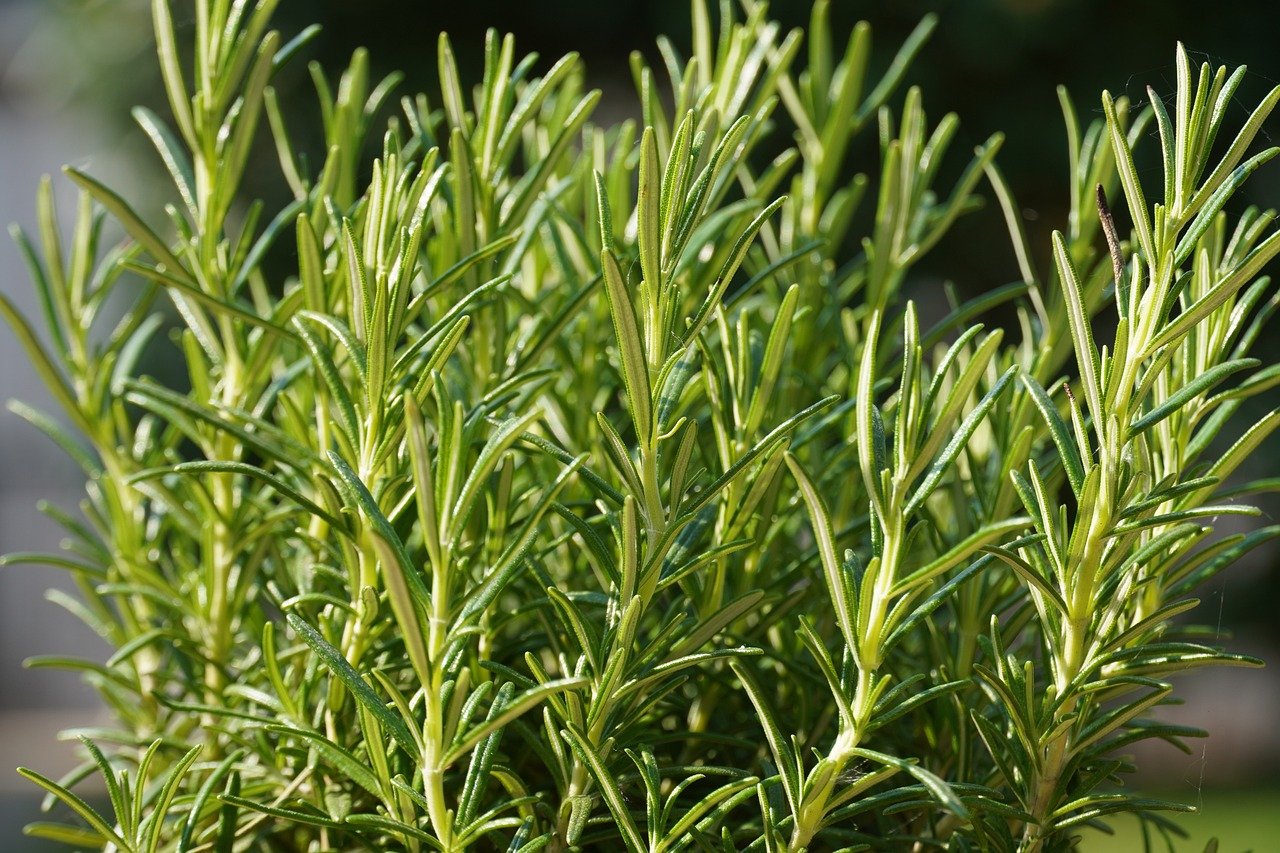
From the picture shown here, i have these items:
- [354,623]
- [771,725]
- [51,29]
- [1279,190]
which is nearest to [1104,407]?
[771,725]

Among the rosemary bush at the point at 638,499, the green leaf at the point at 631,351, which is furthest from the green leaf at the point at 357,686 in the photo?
the green leaf at the point at 631,351

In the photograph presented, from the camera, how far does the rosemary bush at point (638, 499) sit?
39 centimetres

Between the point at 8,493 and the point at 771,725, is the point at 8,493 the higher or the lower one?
the higher one

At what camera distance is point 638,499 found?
0.40 metres

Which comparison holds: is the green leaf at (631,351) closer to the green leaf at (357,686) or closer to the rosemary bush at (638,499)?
the rosemary bush at (638,499)

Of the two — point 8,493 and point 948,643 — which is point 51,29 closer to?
point 8,493

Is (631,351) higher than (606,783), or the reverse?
(631,351)

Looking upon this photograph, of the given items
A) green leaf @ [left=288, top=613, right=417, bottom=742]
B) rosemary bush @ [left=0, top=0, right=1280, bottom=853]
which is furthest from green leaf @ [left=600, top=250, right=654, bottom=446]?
green leaf @ [left=288, top=613, right=417, bottom=742]

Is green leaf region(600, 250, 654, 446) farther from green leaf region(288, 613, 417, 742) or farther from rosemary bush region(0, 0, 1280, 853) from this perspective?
green leaf region(288, 613, 417, 742)

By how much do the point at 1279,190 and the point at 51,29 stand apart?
3.19 metres

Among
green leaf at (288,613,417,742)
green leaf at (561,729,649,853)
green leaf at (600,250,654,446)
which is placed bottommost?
green leaf at (561,729,649,853)

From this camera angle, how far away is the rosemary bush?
1.28ft

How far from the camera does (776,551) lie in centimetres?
55

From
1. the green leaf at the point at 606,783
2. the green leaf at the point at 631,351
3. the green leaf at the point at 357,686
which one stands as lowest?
the green leaf at the point at 606,783
